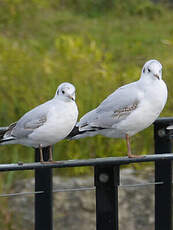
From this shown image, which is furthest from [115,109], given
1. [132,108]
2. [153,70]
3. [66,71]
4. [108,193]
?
[66,71]

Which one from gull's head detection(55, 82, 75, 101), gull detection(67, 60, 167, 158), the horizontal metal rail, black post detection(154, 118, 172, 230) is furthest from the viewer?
black post detection(154, 118, 172, 230)

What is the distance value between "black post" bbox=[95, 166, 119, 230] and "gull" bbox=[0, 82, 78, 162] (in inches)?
6.5

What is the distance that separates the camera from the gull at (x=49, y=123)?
7.37ft

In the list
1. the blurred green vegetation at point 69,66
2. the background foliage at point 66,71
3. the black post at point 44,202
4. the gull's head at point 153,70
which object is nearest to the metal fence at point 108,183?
the black post at point 44,202

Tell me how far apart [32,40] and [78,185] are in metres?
3.48

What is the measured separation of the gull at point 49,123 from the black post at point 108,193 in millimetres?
164

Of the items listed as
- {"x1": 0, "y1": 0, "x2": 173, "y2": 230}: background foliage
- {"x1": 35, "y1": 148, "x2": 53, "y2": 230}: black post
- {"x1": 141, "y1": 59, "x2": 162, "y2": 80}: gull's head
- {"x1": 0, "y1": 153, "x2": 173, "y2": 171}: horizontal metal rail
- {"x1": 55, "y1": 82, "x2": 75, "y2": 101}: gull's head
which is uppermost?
{"x1": 0, "y1": 0, "x2": 173, "y2": 230}: background foliage

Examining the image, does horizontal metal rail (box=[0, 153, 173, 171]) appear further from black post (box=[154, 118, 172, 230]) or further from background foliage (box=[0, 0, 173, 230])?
background foliage (box=[0, 0, 173, 230])

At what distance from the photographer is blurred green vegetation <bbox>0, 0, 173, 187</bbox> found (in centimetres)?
433

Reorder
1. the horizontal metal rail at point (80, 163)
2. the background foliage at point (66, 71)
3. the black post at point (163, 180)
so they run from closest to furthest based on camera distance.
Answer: the horizontal metal rail at point (80, 163) < the black post at point (163, 180) < the background foliage at point (66, 71)

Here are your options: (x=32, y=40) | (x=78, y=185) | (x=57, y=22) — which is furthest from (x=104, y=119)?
(x=57, y=22)

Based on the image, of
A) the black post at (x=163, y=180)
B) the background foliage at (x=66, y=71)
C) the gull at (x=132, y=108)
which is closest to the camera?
the gull at (x=132, y=108)

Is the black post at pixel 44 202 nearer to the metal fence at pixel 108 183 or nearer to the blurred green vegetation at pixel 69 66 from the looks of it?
the metal fence at pixel 108 183

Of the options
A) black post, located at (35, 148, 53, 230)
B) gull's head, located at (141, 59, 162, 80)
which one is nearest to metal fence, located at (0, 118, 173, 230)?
black post, located at (35, 148, 53, 230)
